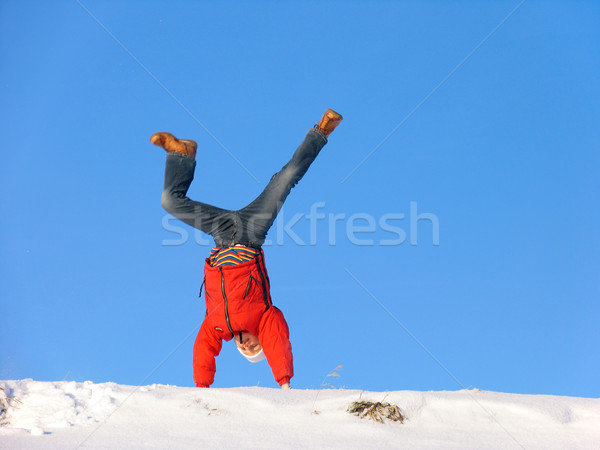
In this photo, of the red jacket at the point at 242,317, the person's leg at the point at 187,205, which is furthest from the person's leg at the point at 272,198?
the red jacket at the point at 242,317

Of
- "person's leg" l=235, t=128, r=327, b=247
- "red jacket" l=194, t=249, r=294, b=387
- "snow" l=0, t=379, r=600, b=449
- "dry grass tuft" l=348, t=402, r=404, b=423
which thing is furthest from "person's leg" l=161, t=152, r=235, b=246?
"dry grass tuft" l=348, t=402, r=404, b=423

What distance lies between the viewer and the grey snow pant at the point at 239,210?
16.7ft

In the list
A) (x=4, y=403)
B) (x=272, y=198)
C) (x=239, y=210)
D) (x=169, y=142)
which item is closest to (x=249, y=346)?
(x=239, y=210)

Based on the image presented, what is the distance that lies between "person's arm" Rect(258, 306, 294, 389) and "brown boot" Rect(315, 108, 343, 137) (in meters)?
1.74

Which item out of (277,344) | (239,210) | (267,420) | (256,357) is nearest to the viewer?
(267,420)

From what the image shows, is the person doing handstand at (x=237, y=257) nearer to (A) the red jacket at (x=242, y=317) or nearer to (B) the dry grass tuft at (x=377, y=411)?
(A) the red jacket at (x=242, y=317)

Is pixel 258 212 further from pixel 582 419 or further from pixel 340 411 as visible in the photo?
pixel 582 419

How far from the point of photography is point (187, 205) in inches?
201

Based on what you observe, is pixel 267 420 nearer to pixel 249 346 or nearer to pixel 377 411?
pixel 377 411

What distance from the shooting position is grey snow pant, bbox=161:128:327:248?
5090 mm

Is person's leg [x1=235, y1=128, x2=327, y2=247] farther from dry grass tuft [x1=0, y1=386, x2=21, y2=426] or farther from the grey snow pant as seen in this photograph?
dry grass tuft [x1=0, y1=386, x2=21, y2=426]

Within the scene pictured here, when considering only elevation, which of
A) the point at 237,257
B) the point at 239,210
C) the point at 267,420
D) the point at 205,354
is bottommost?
the point at 267,420

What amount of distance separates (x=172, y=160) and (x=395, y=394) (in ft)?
9.83

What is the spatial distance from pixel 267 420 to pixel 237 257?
7.97ft
